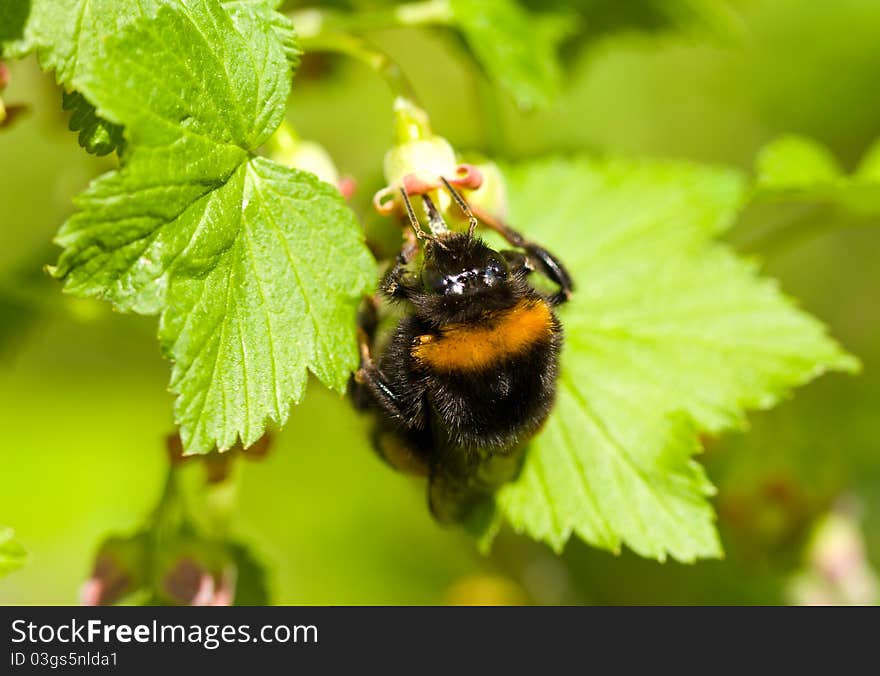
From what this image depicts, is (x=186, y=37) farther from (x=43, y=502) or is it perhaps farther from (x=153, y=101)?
(x=43, y=502)

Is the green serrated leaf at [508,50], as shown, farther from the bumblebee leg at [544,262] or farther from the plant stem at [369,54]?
the bumblebee leg at [544,262]

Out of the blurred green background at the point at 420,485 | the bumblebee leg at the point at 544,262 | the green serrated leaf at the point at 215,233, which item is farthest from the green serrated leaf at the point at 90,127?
the blurred green background at the point at 420,485

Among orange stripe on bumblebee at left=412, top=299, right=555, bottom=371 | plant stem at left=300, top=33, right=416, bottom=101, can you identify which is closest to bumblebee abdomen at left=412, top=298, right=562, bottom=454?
orange stripe on bumblebee at left=412, top=299, right=555, bottom=371

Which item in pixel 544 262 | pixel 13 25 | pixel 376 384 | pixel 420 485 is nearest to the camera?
pixel 13 25

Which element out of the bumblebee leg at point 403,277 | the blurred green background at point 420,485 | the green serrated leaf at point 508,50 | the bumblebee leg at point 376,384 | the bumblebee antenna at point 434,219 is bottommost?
the blurred green background at point 420,485

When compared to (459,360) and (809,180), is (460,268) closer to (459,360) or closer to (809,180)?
(459,360)

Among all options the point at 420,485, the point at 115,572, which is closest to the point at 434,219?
the point at 115,572

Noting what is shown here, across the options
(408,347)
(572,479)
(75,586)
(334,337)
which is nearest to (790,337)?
(572,479)
